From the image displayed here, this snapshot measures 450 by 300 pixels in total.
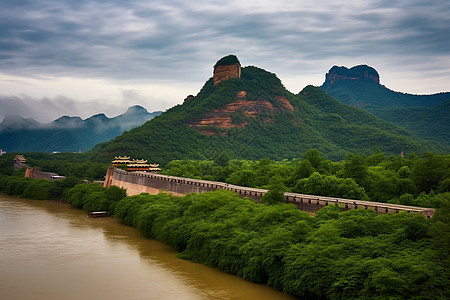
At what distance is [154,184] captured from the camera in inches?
2153

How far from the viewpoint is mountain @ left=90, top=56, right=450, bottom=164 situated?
118 meters

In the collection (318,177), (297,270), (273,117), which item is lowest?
(297,270)

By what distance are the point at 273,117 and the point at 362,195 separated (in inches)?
4365

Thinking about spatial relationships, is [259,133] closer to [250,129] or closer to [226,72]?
[250,129]

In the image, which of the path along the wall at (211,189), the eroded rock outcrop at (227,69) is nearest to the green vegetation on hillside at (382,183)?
the path along the wall at (211,189)

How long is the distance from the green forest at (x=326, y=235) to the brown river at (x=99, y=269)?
1.27m

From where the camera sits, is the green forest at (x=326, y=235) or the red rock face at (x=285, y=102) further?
the red rock face at (x=285, y=102)

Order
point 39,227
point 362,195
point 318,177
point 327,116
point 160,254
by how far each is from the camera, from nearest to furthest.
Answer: point 160,254 → point 362,195 → point 318,177 → point 39,227 → point 327,116

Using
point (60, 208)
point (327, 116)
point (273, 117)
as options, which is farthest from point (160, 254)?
point (327, 116)

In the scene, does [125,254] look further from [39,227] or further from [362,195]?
[362,195]

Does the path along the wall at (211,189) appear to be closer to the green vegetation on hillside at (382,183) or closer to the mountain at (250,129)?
the green vegetation on hillside at (382,183)

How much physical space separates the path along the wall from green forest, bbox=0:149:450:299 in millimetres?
1392

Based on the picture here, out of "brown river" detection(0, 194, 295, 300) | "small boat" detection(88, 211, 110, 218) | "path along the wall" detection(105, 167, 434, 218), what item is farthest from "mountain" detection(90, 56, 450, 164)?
"brown river" detection(0, 194, 295, 300)

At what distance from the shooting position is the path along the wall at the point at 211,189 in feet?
93.8
